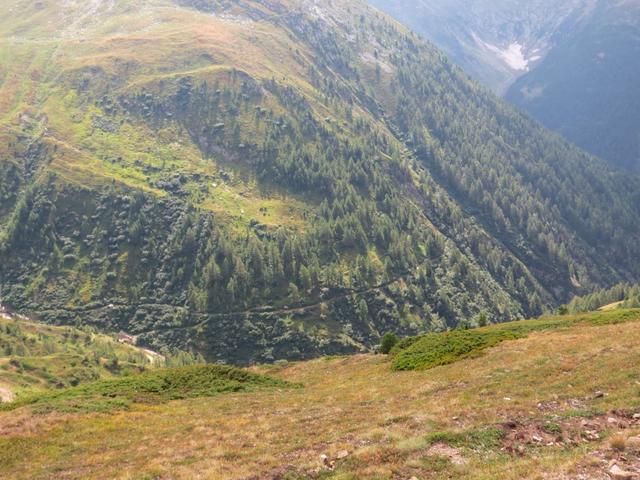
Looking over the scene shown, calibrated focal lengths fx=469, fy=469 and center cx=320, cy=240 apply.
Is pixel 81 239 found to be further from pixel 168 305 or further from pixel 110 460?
pixel 110 460

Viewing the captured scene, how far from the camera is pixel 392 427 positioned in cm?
3072

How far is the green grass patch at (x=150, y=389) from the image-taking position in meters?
47.8

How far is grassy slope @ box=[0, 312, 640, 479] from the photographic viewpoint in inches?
939

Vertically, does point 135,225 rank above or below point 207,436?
below

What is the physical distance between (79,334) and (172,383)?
10593 cm

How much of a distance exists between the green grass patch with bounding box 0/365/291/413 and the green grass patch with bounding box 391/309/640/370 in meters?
17.8

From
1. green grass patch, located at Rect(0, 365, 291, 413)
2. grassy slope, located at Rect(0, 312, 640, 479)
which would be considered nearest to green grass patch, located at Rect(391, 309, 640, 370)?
grassy slope, located at Rect(0, 312, 640, 479)

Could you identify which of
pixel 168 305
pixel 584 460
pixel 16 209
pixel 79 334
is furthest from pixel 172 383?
pixel 16 209

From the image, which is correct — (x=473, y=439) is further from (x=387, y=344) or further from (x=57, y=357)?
(x=57, y=357)

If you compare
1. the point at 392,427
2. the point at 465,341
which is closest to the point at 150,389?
the point at 392,427

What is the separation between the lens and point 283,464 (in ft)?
88.7

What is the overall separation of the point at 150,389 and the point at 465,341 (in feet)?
134

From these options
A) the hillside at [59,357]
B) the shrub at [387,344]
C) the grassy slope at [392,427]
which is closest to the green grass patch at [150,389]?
the grassy slope at [392,427]

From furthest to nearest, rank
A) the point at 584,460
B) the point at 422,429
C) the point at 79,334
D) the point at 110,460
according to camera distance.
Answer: the point at 79,334, the point at 110,460, the point at 422,429, the point at 584,460
